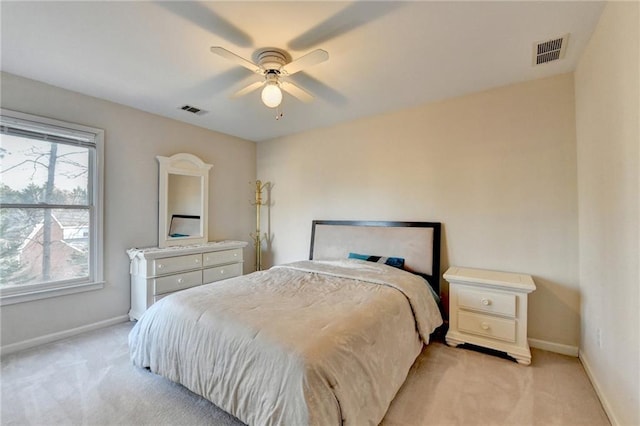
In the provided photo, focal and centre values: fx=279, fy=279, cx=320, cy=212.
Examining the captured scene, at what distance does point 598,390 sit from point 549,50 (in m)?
2.56

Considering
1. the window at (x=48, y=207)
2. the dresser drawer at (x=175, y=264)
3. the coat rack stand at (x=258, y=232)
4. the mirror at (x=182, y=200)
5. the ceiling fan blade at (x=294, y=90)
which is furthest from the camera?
the coat rack stand at (x=258, y=232)

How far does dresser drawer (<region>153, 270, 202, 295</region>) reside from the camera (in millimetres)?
3275

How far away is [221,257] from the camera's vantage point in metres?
3.97

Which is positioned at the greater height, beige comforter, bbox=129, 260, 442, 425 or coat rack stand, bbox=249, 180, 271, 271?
coat rack stand, bbox=249, 180, 271, 271

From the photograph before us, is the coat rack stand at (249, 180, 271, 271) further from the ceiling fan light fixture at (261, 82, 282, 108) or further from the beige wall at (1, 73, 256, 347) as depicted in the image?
the ceiling fan light fixture at (261, 82, 282, 108)

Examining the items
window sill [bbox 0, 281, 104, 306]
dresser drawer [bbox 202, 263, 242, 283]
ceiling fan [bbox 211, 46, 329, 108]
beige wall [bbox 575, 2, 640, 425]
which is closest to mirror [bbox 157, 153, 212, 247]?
dresser drawer [bbox 202, 263, 242, 283]

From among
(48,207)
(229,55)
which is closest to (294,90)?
(229,55)

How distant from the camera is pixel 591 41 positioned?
205 cm

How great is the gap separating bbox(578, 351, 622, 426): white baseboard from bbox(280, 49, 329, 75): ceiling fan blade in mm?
2896

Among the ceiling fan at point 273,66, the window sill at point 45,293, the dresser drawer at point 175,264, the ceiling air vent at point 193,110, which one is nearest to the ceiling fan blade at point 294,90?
the ceiling fan at point 273,66

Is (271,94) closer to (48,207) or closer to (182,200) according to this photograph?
(182,200)

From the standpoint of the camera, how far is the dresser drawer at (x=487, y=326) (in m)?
2.45

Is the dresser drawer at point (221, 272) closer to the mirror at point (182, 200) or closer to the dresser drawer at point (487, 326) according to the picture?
the mirror at point (182, 200)

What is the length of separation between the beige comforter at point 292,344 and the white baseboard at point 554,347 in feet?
3.39
